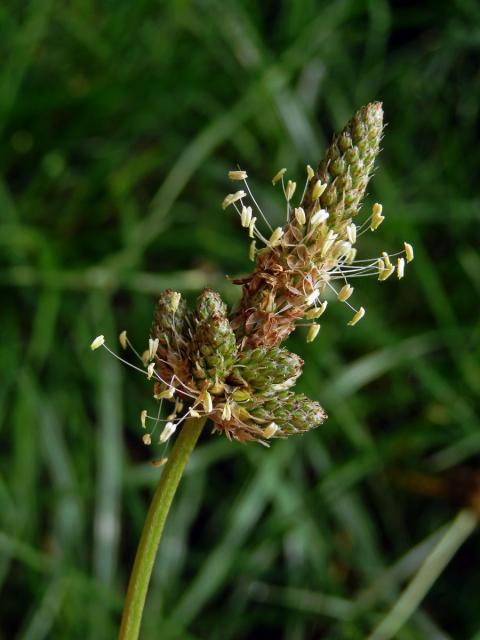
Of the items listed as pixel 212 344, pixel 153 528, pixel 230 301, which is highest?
pixel 230 301

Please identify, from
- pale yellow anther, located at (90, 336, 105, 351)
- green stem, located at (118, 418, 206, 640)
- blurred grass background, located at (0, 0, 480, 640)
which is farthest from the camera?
blurred grass background, located at (0, 0, 480, 640)

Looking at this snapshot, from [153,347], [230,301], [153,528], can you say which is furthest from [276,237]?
[230,301]

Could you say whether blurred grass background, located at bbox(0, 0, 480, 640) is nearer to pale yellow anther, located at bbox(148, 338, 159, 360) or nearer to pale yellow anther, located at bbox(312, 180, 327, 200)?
pale yellow anther, located at bbox(148, 338, 159, 360)

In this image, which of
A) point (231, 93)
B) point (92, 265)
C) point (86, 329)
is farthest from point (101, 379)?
point (231, 93)

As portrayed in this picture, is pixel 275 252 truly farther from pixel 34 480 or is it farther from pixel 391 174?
pixel 391 174

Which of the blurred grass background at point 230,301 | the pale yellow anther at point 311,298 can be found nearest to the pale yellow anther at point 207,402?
the pale yellow anther at point 311,298

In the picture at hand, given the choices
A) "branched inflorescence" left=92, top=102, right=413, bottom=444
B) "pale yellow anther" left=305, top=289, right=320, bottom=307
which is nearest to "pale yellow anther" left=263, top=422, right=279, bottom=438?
"branched inflorescence" left=92, top=102, right=413, bottom=444

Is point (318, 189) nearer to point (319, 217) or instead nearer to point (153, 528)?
point (319, 217)
